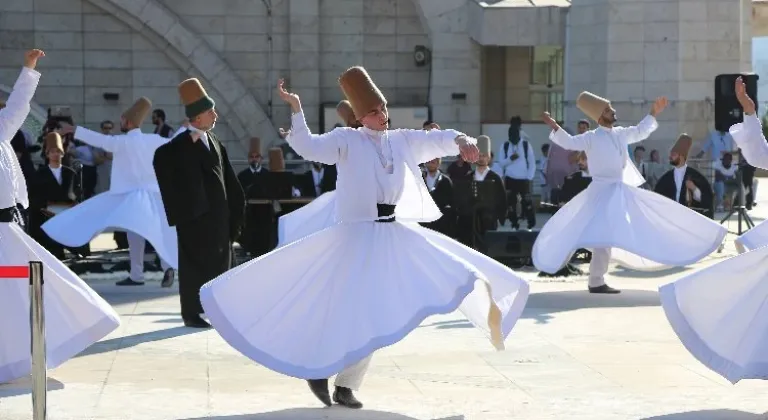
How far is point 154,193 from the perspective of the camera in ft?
54.9

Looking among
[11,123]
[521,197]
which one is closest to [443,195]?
[521,197]

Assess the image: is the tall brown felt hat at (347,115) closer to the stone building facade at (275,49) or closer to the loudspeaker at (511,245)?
the loudspeaker at (511,245)

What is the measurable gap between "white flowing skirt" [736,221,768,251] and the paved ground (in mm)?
891

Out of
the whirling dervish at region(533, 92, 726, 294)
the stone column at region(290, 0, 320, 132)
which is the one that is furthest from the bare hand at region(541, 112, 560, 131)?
the stone column at region(290, 0, 320, 132)

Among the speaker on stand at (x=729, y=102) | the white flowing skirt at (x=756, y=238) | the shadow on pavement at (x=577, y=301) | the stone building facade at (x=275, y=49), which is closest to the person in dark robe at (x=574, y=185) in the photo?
the speaker on stand at (x=729, y=102)

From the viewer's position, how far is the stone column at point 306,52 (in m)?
29.3

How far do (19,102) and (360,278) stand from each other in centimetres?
293

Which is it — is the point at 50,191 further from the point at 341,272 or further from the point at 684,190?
the point at 341,272

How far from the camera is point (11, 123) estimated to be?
34.4 ft

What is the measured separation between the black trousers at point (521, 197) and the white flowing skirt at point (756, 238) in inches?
478

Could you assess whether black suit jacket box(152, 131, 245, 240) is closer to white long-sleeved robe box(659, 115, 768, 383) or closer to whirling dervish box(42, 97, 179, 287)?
whirling dervish box(42, 97, 179, 287)

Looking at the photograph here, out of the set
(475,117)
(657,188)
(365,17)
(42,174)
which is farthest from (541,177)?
(42,174)

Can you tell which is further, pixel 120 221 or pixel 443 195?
pixel 443 195

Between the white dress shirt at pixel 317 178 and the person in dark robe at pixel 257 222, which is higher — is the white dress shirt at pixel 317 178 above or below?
above
